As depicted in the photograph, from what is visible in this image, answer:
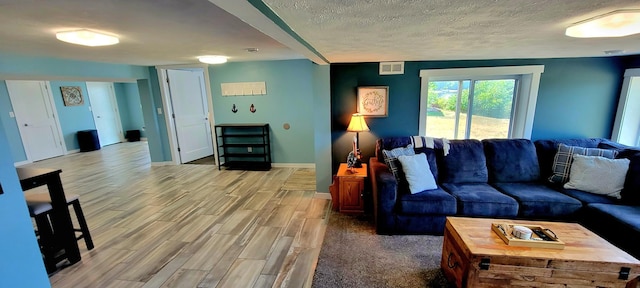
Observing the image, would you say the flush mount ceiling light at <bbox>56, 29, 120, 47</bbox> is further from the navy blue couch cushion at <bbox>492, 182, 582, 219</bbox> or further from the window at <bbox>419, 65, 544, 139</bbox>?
the navy blue couch cushion at <bbox>492, 182, 582, 219</bbox>

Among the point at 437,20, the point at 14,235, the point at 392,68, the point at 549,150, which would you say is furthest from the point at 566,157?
the point at 14,235

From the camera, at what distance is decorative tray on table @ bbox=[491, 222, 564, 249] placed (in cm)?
165

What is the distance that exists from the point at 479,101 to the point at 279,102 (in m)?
3.24

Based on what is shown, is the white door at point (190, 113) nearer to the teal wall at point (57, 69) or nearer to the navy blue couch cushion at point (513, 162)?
the teal wall at point (57, 69)

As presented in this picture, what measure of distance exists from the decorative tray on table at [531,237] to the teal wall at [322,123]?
199cm

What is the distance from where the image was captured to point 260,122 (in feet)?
16.2

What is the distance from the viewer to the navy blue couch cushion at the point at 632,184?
7.65 ft

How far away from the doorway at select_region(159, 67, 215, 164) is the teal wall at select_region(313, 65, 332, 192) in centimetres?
273

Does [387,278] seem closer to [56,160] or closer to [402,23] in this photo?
[402,23]

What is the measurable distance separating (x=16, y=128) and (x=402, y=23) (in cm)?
804

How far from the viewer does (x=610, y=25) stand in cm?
144

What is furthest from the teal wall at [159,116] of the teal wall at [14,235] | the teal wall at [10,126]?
the teal wall at [14,235]

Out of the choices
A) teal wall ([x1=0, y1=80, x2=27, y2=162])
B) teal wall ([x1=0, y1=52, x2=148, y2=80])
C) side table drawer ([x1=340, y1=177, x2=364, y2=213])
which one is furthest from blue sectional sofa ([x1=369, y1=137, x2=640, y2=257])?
teal wall ([x1=0, y1=80, x2=27, y2=162])

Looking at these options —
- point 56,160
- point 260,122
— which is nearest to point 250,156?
point 260,122
